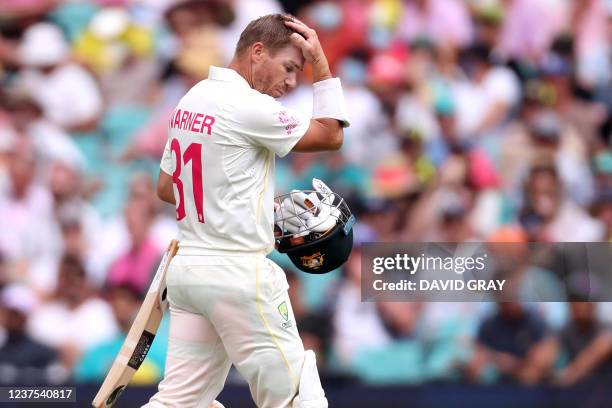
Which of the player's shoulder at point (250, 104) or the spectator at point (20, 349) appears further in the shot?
the spectator at point (20, 349)

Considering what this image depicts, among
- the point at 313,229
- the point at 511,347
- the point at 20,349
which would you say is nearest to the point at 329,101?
the point at 313,229

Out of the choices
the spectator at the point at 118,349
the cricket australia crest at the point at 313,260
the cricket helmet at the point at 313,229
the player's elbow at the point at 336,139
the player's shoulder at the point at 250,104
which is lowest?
the spectator at the point at 118,349

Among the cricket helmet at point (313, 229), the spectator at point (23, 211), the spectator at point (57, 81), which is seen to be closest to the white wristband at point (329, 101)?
the cricket helmet at point (313, 229)

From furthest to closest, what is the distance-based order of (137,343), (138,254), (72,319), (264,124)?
(138,254) → (72,319) → (137,343) → (264,124)

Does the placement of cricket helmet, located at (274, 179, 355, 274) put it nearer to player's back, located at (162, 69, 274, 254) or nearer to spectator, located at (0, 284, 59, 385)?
player's back, located at (162, 69, 274, 254)

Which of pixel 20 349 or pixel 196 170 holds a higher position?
pixel 196 170

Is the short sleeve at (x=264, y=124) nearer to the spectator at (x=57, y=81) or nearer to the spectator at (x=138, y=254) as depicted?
Answer: the spectator at (x=138, y=254)

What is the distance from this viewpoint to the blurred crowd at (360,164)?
7551mm

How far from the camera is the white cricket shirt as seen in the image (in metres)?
4.36

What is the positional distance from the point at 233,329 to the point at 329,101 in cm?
98

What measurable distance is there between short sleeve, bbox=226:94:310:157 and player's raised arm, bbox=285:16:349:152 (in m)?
0.09

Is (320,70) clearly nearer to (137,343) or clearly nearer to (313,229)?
(313,229)

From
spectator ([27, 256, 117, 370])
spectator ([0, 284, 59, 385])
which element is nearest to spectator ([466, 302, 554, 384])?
spectator ([27, 256, 117, 370])

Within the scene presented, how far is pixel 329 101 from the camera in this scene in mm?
4500
